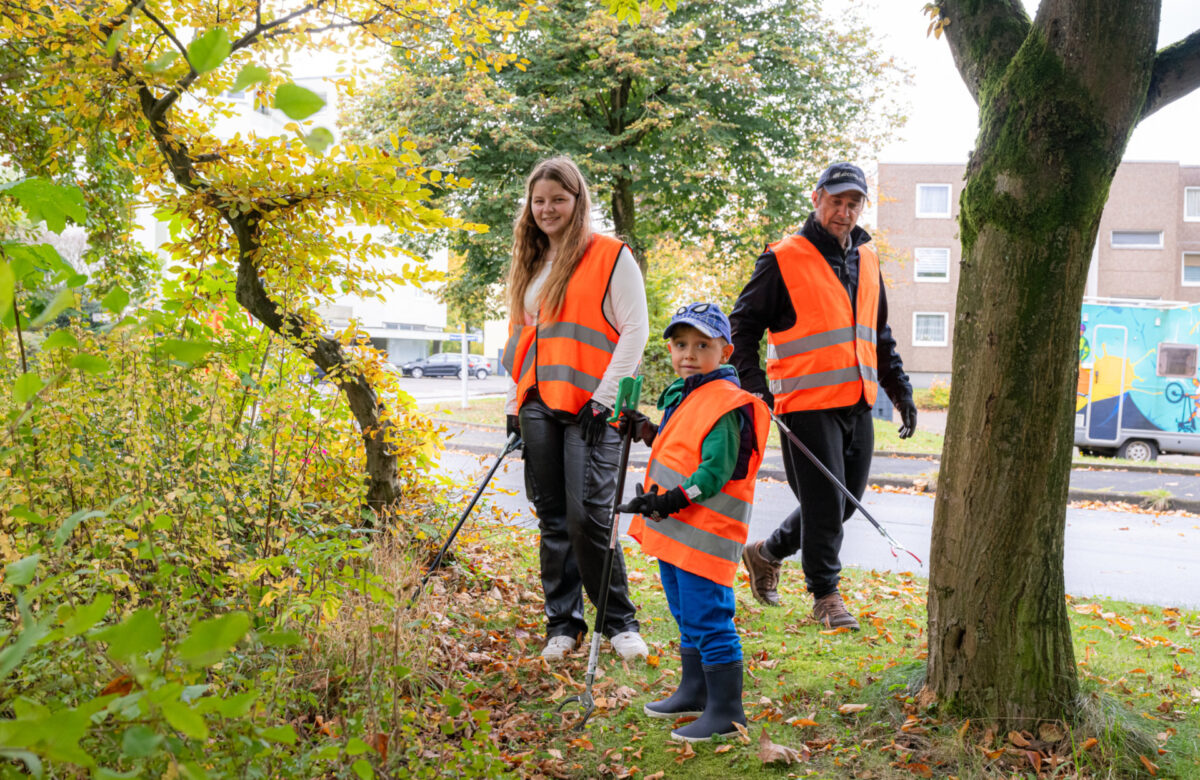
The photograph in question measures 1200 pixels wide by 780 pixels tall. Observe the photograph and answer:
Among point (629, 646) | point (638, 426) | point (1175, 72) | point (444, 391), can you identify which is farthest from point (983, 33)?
point (444, 391)

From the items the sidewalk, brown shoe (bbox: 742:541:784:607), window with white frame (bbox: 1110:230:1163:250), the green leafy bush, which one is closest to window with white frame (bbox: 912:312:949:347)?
window with white frame (bbox: 1110:230:1163:250)

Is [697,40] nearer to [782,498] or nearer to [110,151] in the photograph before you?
[782,498]

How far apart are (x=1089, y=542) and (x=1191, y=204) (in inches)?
1255

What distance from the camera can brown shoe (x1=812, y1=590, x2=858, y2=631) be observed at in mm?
4402

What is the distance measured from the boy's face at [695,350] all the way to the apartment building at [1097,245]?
30.5 metres

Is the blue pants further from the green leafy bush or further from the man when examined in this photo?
the man

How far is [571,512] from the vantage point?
155 inches

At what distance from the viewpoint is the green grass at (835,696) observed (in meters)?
2.81

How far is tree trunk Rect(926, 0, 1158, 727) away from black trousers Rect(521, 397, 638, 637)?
150 centimetres

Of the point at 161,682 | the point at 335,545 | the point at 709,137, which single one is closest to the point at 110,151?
the point at 335,545

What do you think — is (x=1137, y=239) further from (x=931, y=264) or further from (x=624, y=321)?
(x=624, y=321)

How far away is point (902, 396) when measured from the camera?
4.46 meters

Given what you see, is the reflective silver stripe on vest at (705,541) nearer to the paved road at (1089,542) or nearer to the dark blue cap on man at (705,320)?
the dark blue cap on man at (705,320)

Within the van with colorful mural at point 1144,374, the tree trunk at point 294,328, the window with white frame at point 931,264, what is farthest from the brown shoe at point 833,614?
the window with white frame at point 931,264
